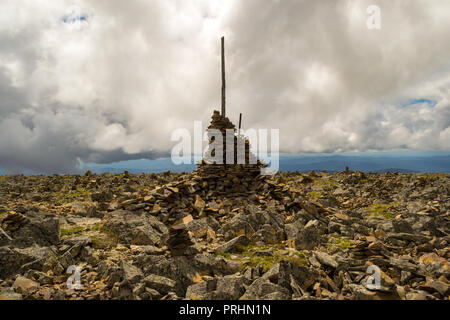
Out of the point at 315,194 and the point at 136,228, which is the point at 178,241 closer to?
the point at 136,228

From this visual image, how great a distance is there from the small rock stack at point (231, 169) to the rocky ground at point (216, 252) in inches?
66.8

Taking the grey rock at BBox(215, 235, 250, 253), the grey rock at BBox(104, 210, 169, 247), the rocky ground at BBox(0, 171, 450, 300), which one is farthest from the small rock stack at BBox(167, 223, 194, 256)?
the grey rock at BBox(104, 210, 169, 247)

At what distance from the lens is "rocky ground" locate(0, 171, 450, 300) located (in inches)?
232

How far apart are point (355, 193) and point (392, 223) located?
34.7 ft

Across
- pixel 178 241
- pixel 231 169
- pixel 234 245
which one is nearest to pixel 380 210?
pixel 231 169

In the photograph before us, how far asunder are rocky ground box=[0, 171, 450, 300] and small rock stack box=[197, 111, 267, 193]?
1.70m

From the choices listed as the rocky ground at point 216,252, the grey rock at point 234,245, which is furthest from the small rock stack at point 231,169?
the grey rock at point 234,245

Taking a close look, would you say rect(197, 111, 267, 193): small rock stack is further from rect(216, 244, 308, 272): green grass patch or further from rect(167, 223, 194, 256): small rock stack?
rect(167, 223, 194, 256): small rock stack

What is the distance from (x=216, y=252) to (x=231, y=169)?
8.49 metres

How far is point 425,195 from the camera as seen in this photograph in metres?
17.5

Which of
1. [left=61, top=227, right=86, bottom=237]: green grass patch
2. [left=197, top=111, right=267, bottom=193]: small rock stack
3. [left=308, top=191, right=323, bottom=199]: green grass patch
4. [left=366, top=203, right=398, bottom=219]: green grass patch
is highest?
[left=197, top=111, right=267, bottom=193]: small rock stack

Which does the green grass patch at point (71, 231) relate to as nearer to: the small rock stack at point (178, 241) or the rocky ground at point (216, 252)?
the rocky ground at point (216, 252)

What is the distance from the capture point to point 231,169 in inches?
652
